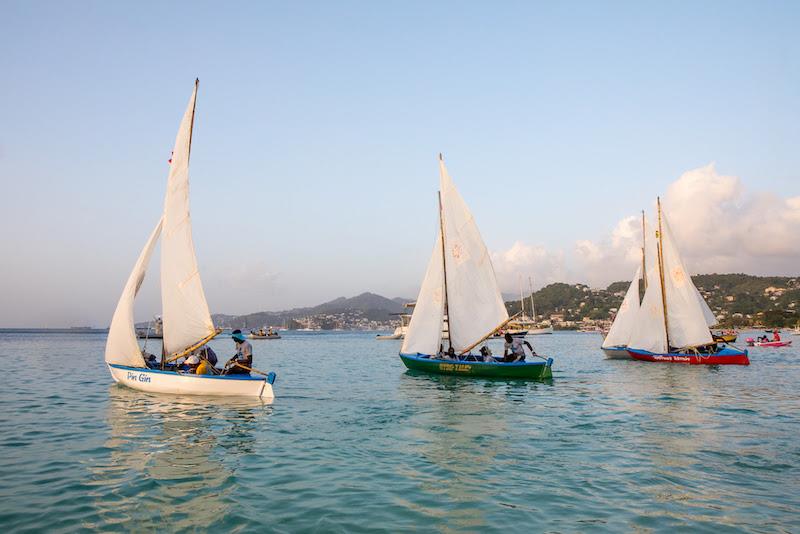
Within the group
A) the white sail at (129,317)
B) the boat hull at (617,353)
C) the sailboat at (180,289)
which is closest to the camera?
the sailboat at (180,289)

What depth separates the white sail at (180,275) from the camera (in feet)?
80.8

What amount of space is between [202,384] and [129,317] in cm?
612

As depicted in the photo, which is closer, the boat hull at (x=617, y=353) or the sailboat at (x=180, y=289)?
the sailboat at (x=180, y=289)

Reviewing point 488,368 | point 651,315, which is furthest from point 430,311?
point 651,315

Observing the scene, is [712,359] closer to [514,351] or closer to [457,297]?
[514,351]

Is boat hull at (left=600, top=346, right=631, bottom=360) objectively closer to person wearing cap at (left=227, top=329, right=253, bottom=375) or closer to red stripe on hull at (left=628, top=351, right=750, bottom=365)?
red stripe on hull at (left=628, top=351, right=750, bottom=365)

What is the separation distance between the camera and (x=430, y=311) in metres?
38.0

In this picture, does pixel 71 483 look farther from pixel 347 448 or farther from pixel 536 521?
pixel 536 521

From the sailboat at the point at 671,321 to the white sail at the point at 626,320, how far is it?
3.82 metres

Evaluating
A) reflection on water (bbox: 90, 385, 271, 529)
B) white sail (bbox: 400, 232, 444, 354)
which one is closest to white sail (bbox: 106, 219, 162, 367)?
reflection on water (bbox: 90, 385, 271, 529)

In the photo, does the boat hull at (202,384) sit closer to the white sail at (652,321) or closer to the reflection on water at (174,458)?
the reflection on water at (174,458)

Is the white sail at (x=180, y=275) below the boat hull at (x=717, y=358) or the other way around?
the other way around

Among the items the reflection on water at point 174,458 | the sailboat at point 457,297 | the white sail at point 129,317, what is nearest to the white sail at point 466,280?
the sailboat at point 457,297

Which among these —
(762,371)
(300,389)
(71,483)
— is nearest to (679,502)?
(71,483)
